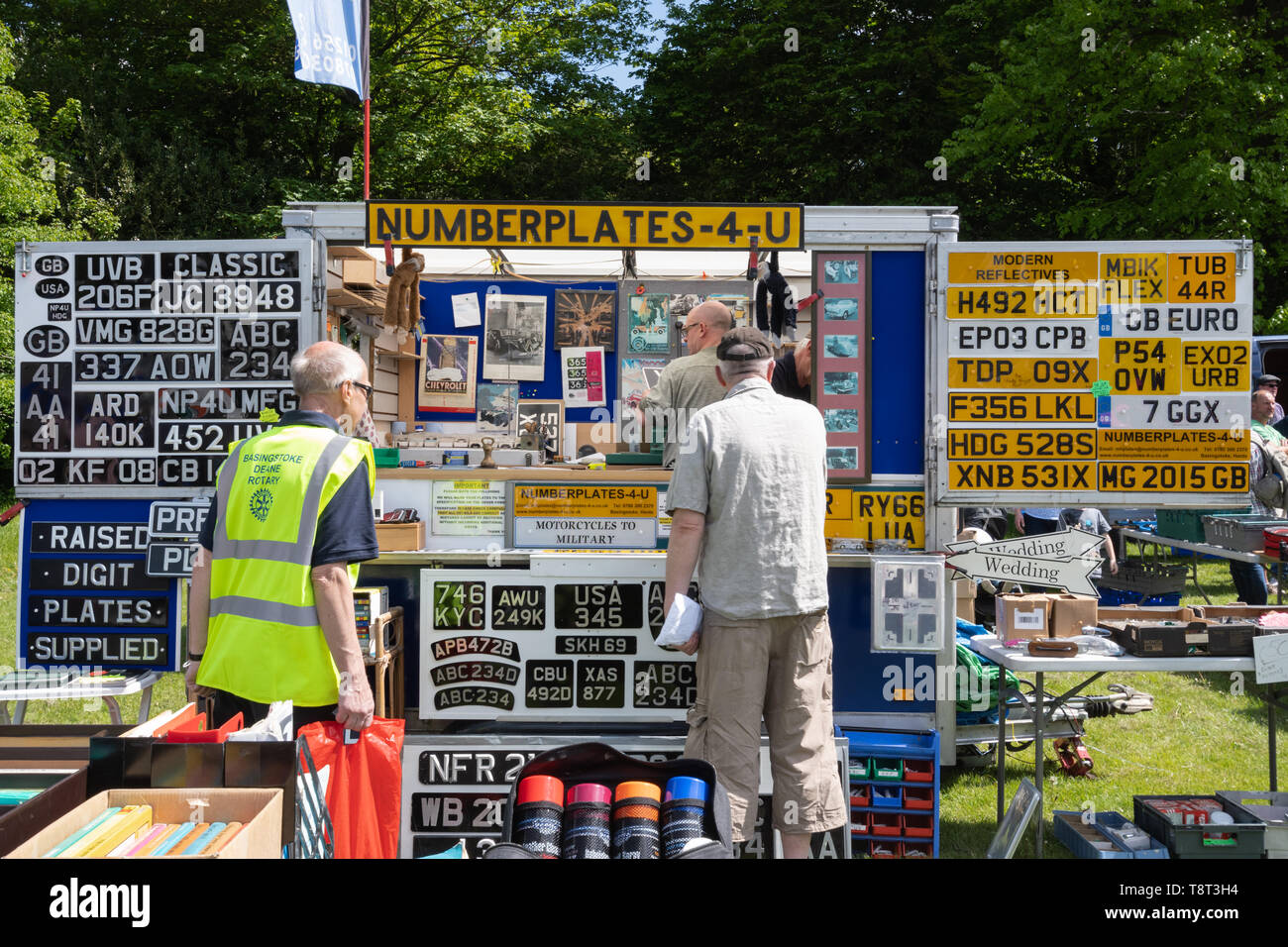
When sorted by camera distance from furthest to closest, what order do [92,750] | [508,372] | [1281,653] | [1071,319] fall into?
[508,372] → [1071,319] → [1281,653] → [92,750]

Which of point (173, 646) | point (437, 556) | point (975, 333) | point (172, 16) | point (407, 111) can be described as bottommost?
point (173, 646)

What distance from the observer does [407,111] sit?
1909 centimetres

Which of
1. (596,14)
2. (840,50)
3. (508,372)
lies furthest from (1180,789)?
(596,14)

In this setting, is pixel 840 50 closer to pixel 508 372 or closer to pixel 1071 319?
pixel 508 372

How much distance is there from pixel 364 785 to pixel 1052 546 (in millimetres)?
3118

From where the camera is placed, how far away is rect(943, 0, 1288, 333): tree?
1362 centimetres

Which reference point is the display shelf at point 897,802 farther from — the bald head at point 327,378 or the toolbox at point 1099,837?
the bald head at point 327,378

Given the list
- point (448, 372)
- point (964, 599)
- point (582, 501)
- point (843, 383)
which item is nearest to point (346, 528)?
point (582, 501)

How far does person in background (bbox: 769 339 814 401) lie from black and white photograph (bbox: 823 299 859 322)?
1.05 feet

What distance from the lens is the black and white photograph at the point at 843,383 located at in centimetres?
487

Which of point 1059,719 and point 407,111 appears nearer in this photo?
point 1059,719

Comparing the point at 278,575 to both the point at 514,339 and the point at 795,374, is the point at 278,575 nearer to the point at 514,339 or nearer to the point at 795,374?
the point at 795,374

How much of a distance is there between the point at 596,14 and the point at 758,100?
4486mm

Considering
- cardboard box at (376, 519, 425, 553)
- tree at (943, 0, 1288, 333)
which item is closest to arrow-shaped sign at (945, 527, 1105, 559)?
cardboard box at (376, 519, 425, 553)
